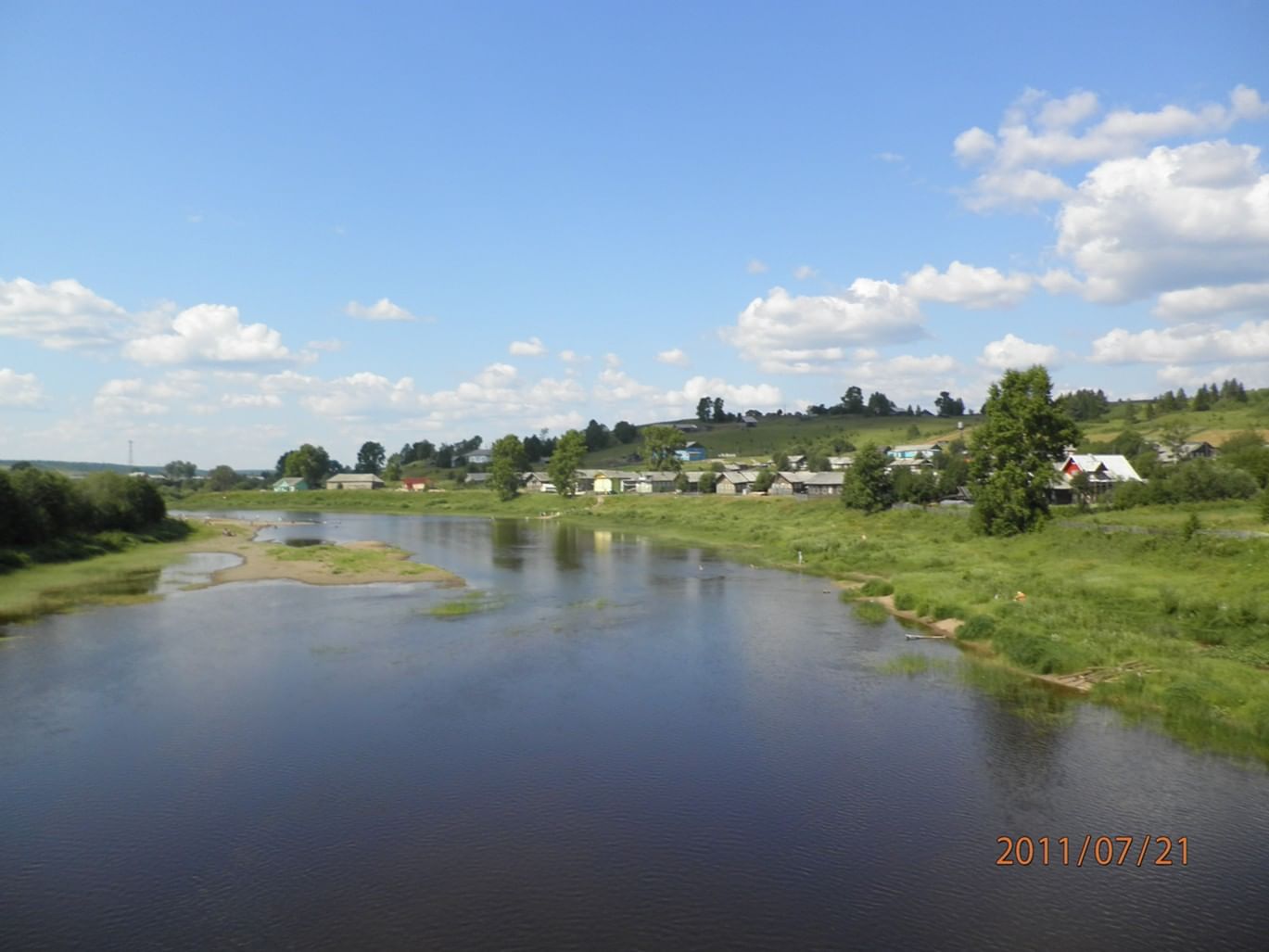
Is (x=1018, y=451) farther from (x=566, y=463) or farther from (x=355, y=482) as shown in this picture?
(x=355, y=482)

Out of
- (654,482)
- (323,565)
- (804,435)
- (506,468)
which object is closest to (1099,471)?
(323,565)

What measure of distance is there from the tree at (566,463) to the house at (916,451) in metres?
43.4

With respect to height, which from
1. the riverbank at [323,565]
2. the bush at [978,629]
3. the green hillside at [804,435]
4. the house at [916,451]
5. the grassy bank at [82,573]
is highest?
the green hillside at [804,435]

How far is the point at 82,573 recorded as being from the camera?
48.6 metres

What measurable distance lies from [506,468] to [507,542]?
169ft

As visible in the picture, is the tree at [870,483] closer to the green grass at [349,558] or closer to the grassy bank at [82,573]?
the green grass at [349,558]

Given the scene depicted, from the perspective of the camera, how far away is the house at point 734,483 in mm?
108000

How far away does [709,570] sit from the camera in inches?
2133

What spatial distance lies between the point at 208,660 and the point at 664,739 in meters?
16.6

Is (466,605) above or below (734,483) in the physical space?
below

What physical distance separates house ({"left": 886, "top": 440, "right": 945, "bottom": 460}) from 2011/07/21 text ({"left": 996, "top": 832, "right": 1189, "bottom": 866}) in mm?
105603

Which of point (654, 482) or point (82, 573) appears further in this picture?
point (654, 482)

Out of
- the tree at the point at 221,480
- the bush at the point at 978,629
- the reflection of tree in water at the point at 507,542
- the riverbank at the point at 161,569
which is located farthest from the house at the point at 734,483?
the tree at the point at 221,480

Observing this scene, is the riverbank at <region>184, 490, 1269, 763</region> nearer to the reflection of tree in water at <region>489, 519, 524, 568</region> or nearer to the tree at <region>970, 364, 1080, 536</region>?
the tree at <region>970, 364, 1080, 536</region>
